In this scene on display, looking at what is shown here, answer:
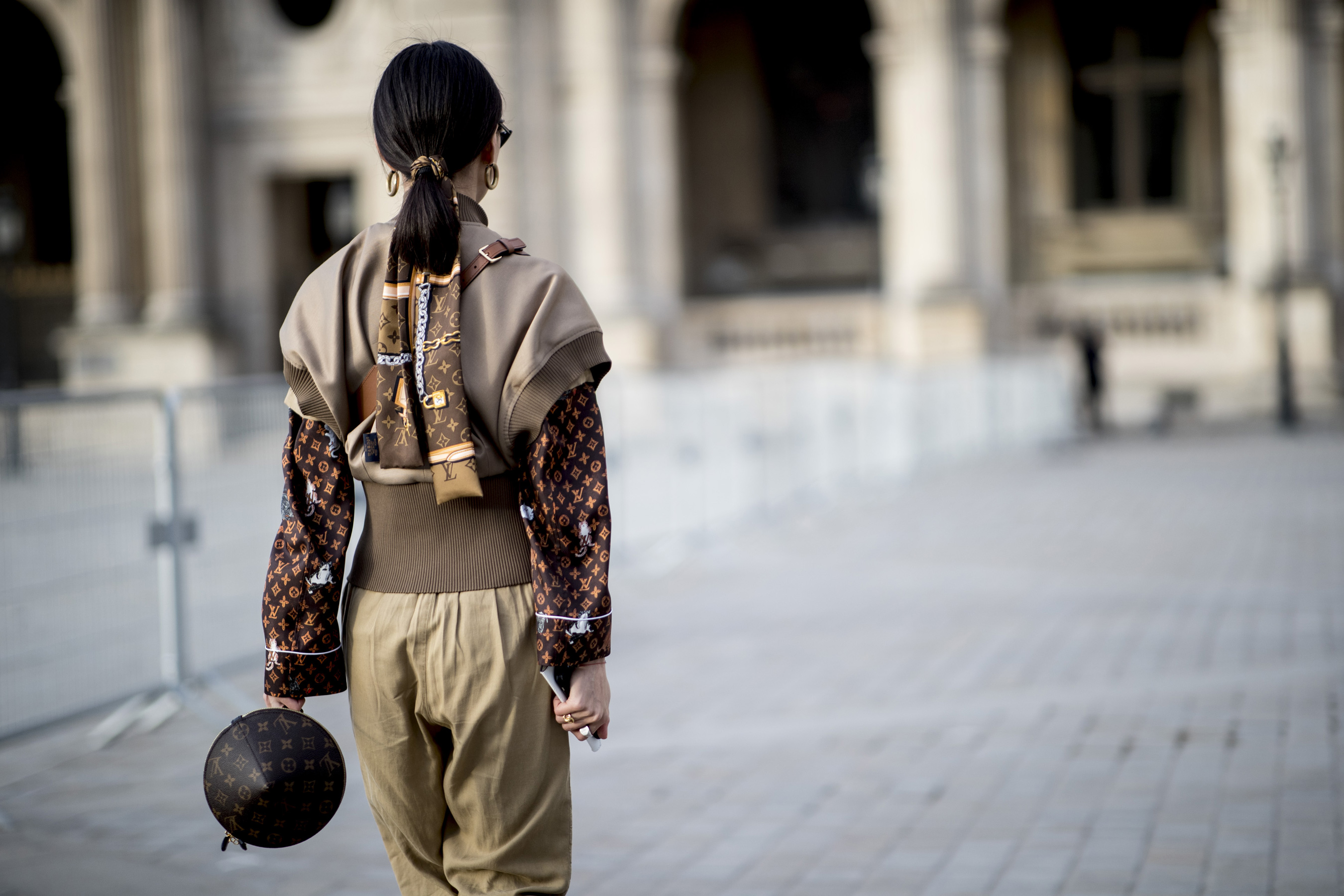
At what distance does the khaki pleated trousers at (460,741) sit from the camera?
2.61 meters

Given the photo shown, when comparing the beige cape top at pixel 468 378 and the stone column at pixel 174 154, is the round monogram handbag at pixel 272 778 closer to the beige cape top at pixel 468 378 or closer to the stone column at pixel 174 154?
the beige cape top at pixel 468 378

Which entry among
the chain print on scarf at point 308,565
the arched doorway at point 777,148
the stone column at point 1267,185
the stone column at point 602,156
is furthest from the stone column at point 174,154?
the chain print on scarf at point 308,565

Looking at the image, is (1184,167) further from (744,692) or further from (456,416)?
(456,416)

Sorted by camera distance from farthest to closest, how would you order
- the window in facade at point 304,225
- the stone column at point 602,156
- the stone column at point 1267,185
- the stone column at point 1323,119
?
the window in facade at point 304,225 → the stone column at point 602,156 → the stone column at point 1323,119 → the stone column at point 1267,185

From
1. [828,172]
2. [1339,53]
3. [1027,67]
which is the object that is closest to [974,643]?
[1339,53]

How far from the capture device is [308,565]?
2719 mm

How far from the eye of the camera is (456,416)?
2.57 m

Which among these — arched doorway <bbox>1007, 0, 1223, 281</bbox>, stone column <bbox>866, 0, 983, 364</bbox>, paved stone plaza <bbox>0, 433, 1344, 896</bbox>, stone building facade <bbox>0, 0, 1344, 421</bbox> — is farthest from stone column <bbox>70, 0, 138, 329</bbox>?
paved stone plaza <bbox>0, 433, 1344, 896</bbox>

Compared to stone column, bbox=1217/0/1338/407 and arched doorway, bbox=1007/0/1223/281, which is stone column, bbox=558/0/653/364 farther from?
stone column, bbox=1217/0/1338/407

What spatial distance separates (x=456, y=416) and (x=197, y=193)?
26674mm

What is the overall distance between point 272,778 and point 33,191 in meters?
38.0

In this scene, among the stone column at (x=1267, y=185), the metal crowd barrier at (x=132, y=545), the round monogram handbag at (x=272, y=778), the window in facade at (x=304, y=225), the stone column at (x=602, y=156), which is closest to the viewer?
the round monogram handbag at (x=272, y=778)

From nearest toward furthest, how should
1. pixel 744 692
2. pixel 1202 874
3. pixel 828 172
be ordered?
pixel 1202 874
pixel 744 692
pixel 828 172

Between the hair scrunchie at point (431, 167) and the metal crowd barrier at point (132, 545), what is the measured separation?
3902 millimetres
